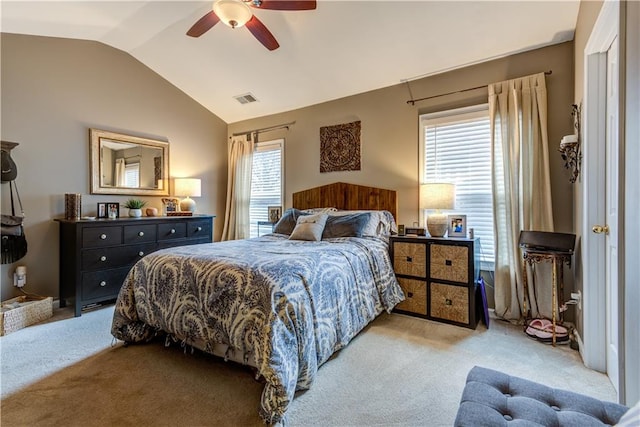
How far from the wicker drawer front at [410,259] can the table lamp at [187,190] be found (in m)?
2.97

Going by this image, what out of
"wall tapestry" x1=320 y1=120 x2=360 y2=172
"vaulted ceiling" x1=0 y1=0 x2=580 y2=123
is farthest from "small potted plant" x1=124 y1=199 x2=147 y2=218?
"wall tapestry" x1=320 y1=120 x2=360 y2=172

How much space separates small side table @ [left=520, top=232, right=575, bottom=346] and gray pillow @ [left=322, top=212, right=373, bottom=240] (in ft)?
4.68

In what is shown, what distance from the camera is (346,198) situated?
4113mm

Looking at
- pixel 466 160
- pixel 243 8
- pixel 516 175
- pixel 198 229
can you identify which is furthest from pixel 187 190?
pixel 516 175

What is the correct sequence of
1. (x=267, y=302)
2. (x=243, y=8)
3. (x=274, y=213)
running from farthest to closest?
(x=274, y=213)
(x=243, y=8)
(x=267, y=302)

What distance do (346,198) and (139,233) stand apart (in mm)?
2550

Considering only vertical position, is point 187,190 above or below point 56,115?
below

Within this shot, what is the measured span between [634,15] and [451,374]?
6.82 ft

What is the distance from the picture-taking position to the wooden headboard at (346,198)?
3.81m

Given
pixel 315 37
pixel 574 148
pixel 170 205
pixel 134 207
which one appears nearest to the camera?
pixel 574 148

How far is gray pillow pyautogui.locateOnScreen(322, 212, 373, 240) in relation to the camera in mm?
3217

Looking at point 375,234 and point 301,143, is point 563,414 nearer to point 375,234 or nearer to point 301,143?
point 375,234

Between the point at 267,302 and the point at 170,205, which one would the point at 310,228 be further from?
the point at 170,205

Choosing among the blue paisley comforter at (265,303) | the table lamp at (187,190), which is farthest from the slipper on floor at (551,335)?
the table lamp at (187,190)
